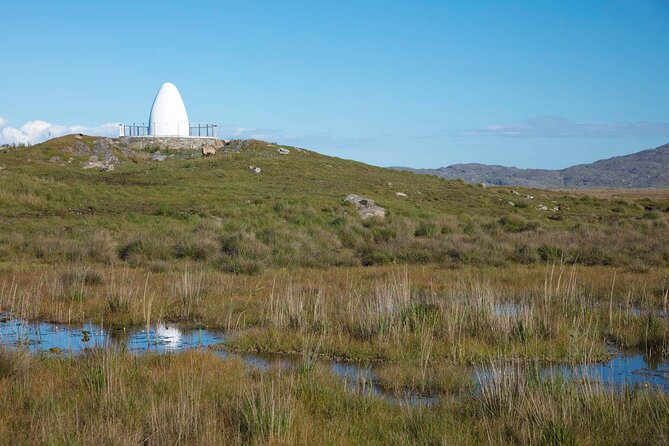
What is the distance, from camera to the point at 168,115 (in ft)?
235

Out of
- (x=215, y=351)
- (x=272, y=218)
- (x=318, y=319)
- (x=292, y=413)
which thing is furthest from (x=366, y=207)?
(x=292, y=413)

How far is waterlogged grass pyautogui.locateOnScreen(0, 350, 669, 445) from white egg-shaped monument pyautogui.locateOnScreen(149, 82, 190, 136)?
64.1m

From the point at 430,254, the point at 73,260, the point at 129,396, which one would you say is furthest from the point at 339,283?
the point at 129,396

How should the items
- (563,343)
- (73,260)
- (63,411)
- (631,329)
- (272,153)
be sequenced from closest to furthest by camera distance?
(63,411) < (563,343) < (631,329) < (73,260) < (272,153)

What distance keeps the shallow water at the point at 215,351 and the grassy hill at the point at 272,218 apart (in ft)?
22.5

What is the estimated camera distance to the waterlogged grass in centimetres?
660

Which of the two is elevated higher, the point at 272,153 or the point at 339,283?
the point at 272,153

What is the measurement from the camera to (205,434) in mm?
6586

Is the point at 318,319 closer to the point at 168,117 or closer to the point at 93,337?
the point at 93,337

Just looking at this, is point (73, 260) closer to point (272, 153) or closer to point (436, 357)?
point (436, 357)

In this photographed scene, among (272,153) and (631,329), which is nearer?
(631,329)

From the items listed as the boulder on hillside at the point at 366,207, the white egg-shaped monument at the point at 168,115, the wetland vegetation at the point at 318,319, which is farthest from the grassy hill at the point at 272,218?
the white egg-shaped monument at the point at 168,115

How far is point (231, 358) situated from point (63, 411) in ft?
11.3

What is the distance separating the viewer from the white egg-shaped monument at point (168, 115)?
70438 millimetres
